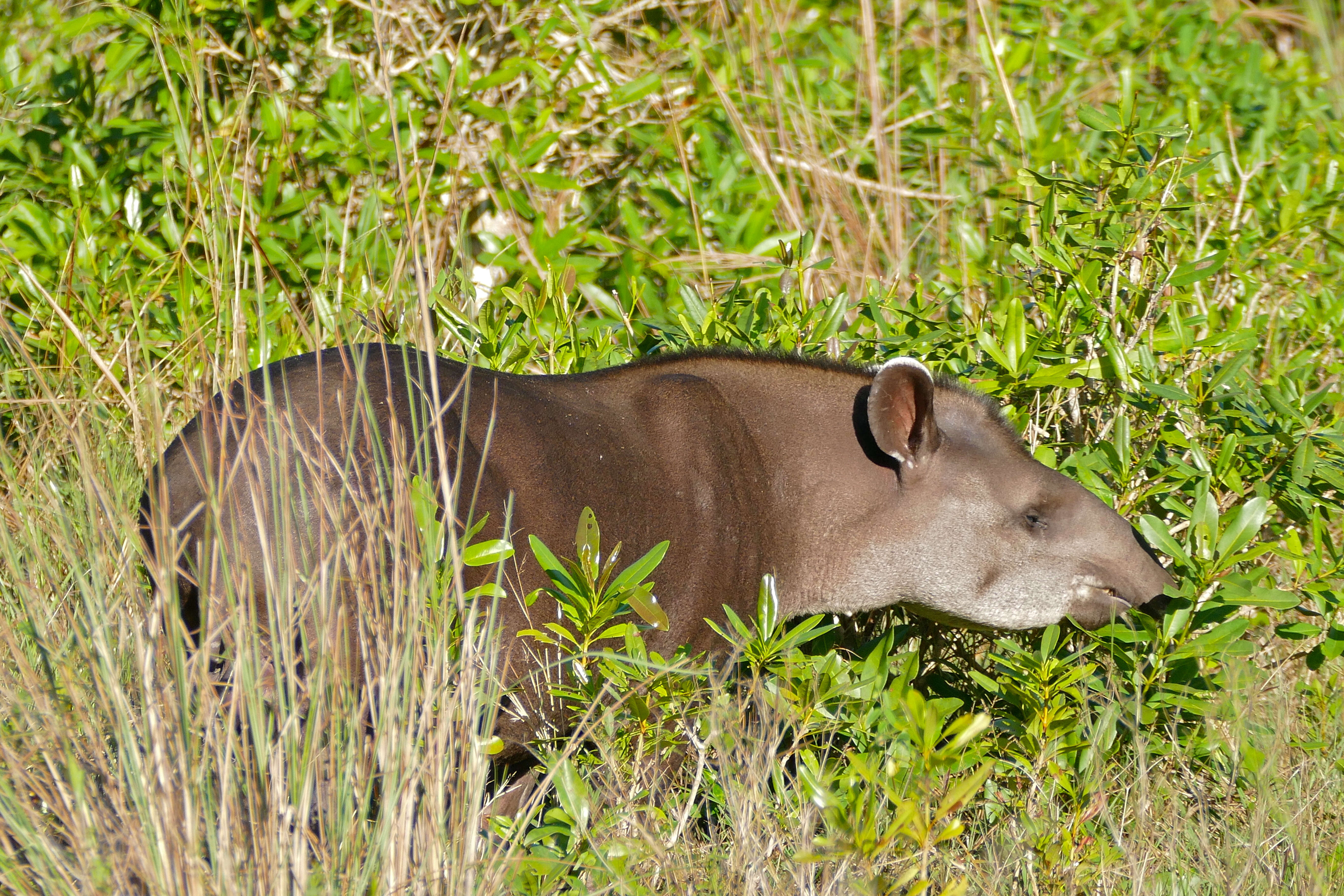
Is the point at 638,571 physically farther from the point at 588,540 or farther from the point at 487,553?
the point at 487,553

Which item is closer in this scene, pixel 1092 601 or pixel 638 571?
pixel 638 571

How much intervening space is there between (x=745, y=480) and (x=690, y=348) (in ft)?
1.84

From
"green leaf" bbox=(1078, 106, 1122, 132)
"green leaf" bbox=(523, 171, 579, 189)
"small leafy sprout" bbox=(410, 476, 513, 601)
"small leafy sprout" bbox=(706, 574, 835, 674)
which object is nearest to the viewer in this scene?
"small leafy sprout" bbox=(410, 476, 513, 601)

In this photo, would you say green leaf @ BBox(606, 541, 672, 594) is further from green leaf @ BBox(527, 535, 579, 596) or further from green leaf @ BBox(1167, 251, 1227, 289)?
green leaf @ BBox(1167, 251, 1227, 289)

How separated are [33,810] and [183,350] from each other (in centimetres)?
300

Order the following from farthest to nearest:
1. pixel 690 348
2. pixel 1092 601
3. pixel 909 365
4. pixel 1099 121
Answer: pixel 1099 121 < pixel 690 348 < pixel 1092 601 < pixel 909 365

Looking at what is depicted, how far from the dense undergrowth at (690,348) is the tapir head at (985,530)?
20cm

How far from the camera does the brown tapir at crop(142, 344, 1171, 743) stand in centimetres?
346

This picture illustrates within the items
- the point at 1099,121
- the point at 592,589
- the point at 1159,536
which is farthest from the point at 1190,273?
the point at 592,589

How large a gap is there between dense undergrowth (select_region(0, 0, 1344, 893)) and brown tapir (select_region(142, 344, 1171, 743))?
7.5 inches

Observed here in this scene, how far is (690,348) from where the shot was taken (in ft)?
14.7

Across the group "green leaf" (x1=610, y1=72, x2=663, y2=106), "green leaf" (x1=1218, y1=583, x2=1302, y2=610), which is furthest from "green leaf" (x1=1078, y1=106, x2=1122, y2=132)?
"green leaf" (x1=610, y1=72, x2=663, y2=106)

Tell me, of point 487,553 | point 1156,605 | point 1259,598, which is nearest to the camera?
point 487,553

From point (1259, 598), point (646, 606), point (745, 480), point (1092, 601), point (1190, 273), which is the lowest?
point (1092, 601)
